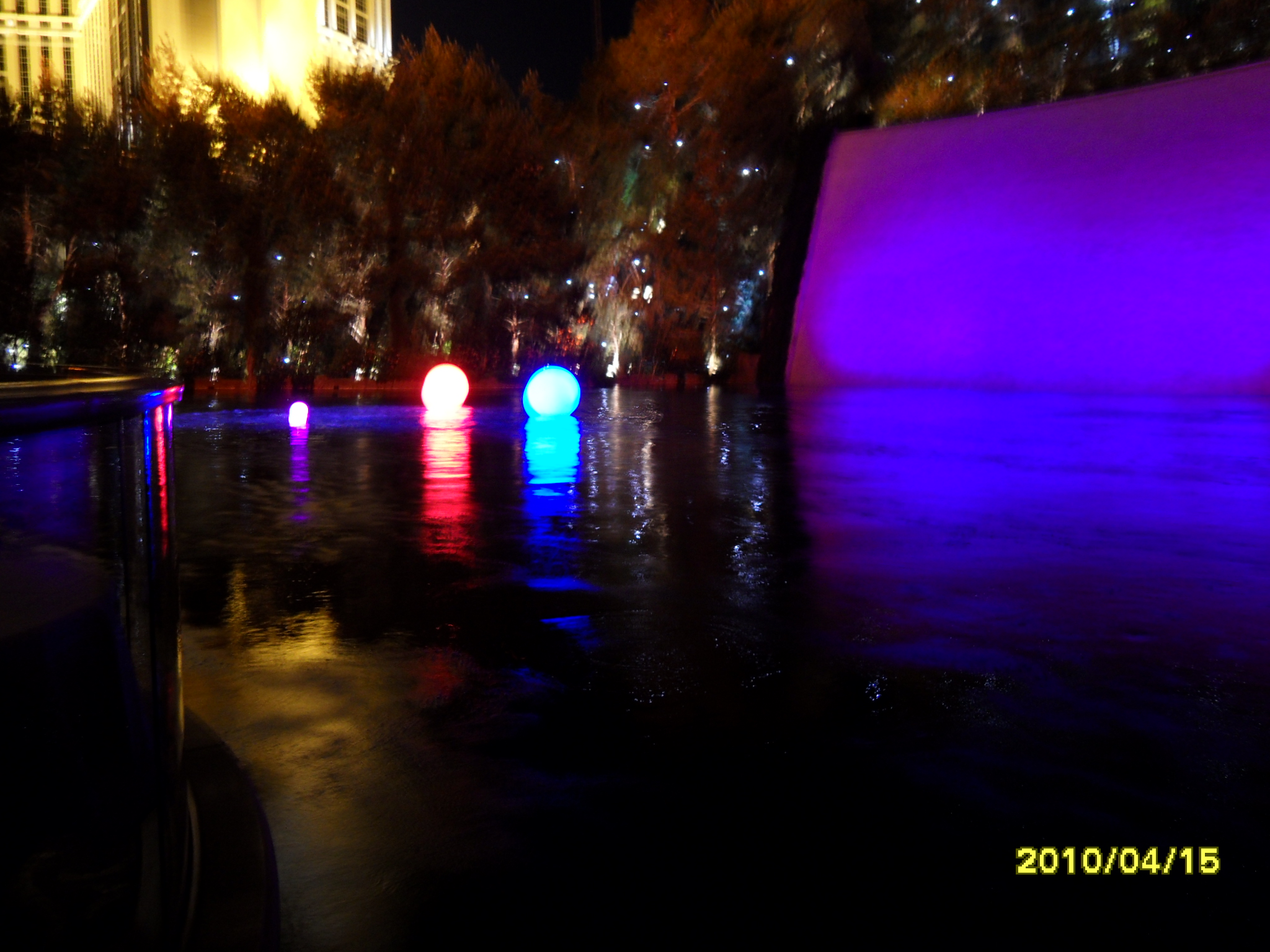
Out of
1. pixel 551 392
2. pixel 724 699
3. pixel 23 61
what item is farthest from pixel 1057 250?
pixel 23 61

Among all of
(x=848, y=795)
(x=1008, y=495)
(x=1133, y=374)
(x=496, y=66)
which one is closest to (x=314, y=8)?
(x=496, y=66)

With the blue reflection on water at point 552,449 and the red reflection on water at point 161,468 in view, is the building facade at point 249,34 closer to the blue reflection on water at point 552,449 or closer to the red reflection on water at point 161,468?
the blue reflection on water at point 552,449

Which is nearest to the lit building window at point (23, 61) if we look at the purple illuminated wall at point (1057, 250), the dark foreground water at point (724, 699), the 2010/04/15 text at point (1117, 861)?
the purple illuminated wall at point (1057, 250)

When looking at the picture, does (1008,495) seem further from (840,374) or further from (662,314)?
(662,314)

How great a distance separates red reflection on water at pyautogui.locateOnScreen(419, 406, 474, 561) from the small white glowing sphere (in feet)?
20.6

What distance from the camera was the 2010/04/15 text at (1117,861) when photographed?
2.45 metres

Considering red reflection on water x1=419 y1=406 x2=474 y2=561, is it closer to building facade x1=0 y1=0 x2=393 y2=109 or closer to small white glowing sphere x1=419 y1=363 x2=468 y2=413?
small white glowing sphere x1=419 y1=363 x2=468 y2=413

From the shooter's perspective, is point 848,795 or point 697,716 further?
point 697,716

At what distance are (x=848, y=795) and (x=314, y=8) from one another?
7843 centimetres

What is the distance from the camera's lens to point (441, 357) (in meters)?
31.0

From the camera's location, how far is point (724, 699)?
3607mm

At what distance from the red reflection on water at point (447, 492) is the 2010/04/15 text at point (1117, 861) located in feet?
13.1

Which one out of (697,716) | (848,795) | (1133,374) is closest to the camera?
(848,795)

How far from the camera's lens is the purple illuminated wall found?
2631 cm
